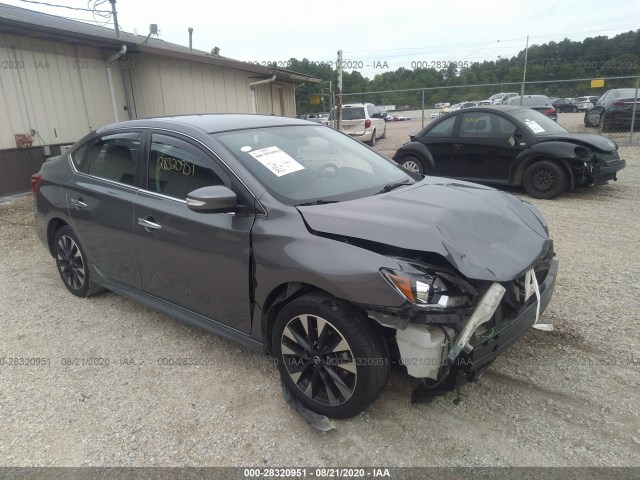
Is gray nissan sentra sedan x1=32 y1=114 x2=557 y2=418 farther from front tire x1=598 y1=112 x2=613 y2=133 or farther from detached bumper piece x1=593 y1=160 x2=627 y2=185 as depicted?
front tire x1=598 y1=112 x2=613 y2=133

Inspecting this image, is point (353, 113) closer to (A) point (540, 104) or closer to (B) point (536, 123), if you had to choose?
(A) point (540, 104)

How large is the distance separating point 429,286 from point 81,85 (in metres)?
10.5

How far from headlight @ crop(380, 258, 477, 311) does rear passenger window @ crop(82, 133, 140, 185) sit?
7.44 ft

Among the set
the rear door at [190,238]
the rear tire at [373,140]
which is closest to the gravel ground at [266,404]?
the rear door at [190,238]

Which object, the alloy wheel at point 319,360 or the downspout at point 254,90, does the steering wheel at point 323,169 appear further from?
the downspout at point 254,90

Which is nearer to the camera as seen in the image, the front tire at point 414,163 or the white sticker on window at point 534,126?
the white sticker on window at point 534,126

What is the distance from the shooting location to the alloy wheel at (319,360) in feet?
7.81

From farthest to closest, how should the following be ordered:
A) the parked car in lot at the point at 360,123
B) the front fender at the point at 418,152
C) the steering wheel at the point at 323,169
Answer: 1. the parked car in lot at the point at 360,123
2. the front fender at the point at 418,152
3. the steering wheel at the point at 323,169

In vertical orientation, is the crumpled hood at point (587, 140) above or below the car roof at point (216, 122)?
below

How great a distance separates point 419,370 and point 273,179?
1.42 meters

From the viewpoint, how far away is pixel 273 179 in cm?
280

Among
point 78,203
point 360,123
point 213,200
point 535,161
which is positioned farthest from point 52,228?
point 360,123

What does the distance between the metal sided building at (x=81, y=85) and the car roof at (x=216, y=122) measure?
6.54 meters

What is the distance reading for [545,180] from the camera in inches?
289
